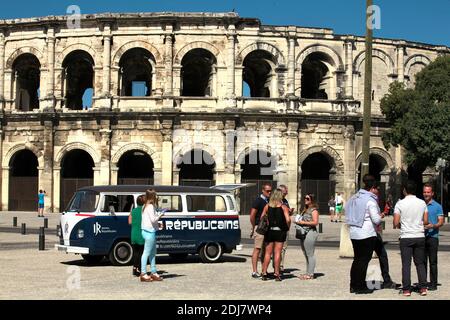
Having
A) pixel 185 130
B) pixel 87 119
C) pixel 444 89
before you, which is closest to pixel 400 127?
pixel 444 89

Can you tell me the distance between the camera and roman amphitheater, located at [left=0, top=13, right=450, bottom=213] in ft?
130

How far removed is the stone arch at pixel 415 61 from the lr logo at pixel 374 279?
92.2 feet

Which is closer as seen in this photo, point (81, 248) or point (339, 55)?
point (81, 248)

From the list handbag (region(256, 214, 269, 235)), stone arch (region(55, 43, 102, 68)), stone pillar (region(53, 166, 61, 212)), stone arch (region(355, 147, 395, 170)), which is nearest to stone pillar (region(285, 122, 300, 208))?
stone arch (region(355, 147, 395, 170))

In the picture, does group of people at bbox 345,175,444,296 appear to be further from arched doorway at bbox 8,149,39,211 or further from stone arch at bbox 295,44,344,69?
arched doorway at bbox 8,149,39,211

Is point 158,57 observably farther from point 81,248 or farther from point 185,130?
point 81,248

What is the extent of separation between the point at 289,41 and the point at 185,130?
7.20 meters

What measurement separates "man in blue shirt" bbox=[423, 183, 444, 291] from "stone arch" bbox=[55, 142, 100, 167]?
96.0 feet

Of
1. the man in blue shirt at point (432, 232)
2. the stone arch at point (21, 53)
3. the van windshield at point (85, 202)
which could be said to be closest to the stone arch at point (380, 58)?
the stone arch at point (21, 53)

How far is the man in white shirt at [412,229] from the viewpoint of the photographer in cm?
1186

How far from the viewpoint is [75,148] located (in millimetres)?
40562

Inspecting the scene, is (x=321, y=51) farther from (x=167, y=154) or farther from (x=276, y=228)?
(x=276, y=228)

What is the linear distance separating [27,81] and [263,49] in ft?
46.7

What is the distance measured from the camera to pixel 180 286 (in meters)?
12.9
